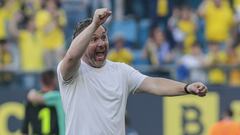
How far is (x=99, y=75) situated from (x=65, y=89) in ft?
0.85

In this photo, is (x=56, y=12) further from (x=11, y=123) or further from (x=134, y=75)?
(x=134, y=75)

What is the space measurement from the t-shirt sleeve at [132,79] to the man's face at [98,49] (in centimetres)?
28

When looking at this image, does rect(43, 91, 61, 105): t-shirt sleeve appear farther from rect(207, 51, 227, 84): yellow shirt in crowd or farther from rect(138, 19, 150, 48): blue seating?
rect(138, 19, 150, 48): blue seating

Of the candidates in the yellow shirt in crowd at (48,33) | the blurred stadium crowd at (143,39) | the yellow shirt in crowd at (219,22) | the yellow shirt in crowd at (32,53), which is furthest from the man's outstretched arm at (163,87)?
the yellow shirt in crowd at (219,22)

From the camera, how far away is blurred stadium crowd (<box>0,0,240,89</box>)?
1498cm

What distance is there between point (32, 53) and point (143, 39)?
8.74 ft

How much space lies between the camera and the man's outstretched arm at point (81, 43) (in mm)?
5810

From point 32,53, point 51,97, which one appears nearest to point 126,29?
point 32,53

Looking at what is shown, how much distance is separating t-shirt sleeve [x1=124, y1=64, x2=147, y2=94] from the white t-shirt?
159mm

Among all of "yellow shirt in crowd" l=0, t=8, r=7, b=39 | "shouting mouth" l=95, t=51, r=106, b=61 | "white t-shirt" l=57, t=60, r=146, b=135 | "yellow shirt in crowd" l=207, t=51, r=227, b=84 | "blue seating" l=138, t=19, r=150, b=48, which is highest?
"shouting mouth" l=95, t=51, r=106, b=61

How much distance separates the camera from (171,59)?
1573 cm

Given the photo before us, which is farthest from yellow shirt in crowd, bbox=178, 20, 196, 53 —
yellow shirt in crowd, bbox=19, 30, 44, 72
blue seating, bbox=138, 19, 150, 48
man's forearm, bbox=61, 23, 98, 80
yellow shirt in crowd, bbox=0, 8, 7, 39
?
man's forearm, bbox=61, 23, 98, 80

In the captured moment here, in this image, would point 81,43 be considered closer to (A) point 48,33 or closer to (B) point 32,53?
(B) point 32,53

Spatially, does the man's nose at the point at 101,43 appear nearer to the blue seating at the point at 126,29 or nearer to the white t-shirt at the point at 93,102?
the white t-shirt at the point at 93,102
